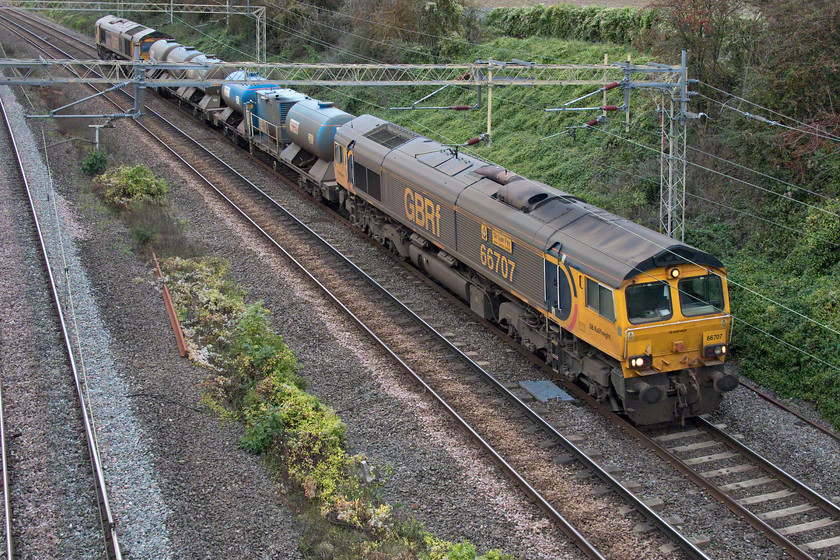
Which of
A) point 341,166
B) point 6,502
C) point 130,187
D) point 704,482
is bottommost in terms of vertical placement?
point 704,482

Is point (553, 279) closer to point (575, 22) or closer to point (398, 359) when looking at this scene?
point (398, 359)

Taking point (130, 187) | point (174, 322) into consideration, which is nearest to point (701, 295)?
point (174, 322)

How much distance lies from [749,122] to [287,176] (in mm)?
17078

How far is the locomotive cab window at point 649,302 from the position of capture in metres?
13.8

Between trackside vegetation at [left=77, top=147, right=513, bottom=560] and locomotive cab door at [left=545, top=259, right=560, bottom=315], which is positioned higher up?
locomotive cab door at [left=545, top=259, right=560, bottom=315]

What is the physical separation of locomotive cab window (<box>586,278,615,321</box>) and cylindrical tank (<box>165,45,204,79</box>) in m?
30.7

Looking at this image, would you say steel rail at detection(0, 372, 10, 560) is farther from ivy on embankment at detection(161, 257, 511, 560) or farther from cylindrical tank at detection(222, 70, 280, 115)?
cylindrical tank at detection(222, 70, 280, 115)

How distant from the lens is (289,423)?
14.2 meters

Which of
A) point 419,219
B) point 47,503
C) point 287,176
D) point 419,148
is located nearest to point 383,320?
point 419,219

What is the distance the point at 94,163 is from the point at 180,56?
13.4 metres

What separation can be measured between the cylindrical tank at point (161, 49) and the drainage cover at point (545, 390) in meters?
33.2

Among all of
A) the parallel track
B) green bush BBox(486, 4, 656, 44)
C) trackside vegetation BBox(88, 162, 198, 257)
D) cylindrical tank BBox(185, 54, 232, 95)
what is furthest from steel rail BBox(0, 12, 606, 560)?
green bush BBox(486, 4, 656, 44)

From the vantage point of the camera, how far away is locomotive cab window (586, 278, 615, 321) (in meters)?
13.9

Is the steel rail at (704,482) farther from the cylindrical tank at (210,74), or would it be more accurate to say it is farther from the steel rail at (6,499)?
the cylindrical tank at (210,74)
